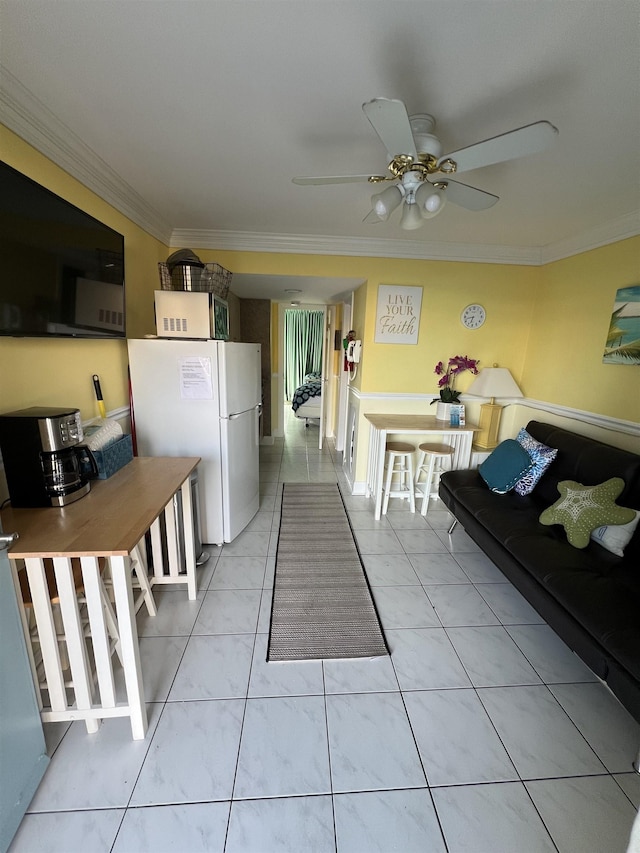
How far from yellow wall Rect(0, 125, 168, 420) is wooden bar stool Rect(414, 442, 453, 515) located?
97.8 inches

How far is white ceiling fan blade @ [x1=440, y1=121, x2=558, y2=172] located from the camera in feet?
3.48

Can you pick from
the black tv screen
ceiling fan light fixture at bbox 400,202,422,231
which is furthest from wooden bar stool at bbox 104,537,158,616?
ceiling fan light fixture at bbox 400,202,422,231

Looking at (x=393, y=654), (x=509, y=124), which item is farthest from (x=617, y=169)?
(x=393, y=654)

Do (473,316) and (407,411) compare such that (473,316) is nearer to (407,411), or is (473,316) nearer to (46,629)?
(407,411)

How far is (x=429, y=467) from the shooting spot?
3.10m

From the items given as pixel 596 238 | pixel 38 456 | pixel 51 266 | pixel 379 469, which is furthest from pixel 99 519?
pixel 596 238

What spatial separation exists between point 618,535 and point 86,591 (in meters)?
2.44

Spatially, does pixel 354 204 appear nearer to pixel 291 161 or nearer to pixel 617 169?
pixel 291 161

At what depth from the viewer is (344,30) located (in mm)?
1031

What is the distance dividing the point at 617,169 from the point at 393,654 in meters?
2.72

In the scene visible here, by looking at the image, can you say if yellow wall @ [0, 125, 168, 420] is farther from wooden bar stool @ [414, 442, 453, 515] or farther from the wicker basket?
wooden bar stool @ [414, 442, 453, 515]

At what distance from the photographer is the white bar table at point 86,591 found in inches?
44.2

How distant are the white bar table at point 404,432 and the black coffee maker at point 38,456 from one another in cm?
221

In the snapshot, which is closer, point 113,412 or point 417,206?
point 417,206
